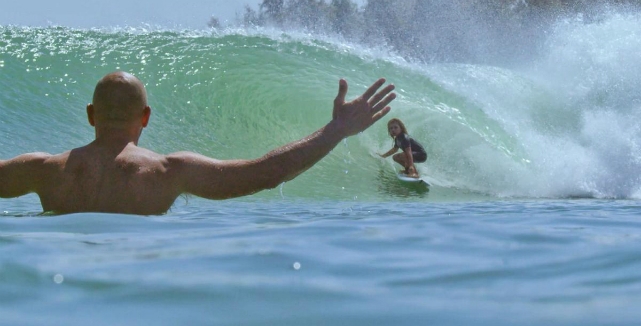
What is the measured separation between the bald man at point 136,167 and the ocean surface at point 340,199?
184 mm

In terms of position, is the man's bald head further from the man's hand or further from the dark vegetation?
the dark vegetation

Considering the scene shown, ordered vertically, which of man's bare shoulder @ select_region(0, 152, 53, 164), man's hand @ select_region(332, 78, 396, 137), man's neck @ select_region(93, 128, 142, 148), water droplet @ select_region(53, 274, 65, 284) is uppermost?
man's hand @ select_region(332, 78, 396, 137)

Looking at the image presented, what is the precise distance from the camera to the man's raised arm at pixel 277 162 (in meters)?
3.77

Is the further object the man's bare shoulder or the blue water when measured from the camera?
the man's bare shoulder

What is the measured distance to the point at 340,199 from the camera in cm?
936

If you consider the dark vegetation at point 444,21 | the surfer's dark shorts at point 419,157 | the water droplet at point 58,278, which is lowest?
the water droplet at point 58,278

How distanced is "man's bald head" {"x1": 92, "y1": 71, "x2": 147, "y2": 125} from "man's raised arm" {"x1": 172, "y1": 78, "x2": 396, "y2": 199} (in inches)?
10.8

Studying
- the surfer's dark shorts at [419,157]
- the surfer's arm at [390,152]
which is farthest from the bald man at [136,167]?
the surfer's arm at [390,152]

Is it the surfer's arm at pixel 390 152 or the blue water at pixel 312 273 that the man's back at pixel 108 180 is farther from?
the surfer's arm at pixel 390 152

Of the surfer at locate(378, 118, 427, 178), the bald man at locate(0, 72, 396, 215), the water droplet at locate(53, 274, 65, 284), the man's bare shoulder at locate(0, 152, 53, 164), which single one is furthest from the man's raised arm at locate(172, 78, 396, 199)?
the surfer at locate(378, 118, 427, 178)

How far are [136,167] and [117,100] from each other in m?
0.31

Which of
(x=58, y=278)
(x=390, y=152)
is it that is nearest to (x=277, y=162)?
(x=58, y=278)

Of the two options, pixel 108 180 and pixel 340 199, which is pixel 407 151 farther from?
pixel 108 180

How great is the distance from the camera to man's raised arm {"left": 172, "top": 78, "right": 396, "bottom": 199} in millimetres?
3768
